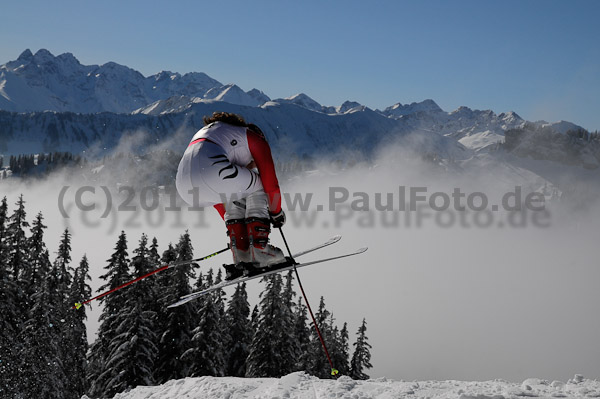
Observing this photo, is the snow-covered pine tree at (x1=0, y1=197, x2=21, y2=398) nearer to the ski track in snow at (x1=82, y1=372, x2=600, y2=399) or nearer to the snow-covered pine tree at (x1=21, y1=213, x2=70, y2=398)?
the snow-covered pine tree at (x1=21, y1=213, x2=70, y2=398)

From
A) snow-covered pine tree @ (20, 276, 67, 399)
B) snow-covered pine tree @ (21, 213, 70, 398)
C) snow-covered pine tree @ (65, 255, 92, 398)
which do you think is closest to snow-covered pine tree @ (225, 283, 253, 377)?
snow-covered pine tree @ (65, 255, 92, 398)

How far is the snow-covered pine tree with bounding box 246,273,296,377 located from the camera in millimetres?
26734

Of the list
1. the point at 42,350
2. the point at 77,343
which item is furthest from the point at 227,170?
the point at 77,343

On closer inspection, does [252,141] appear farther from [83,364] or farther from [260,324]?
[83,364]

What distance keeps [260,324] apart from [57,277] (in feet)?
47.5

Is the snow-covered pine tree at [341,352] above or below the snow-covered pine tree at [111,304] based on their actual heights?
below

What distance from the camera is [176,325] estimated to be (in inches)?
961

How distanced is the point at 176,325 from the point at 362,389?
2008cm

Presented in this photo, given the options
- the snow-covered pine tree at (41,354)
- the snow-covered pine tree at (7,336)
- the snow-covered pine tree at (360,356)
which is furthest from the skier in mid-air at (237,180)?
the snow-covered pine tree at (360,356)

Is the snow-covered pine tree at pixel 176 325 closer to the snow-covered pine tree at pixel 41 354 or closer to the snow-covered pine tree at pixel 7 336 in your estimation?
the snow-covered pine tree at pixel 41 354

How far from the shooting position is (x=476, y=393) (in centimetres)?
566

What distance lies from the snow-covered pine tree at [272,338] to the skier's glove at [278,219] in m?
20.6

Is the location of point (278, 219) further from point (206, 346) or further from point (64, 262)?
point (64, 262)

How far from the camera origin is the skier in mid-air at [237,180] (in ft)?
19.1
